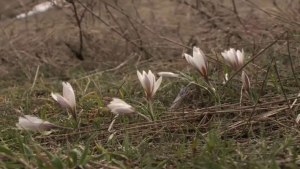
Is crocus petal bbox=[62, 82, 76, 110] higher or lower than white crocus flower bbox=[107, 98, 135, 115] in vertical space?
higher

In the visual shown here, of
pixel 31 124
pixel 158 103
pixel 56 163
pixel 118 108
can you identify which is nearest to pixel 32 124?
pixel 31 124

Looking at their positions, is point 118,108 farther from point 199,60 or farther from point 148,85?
point 199,60

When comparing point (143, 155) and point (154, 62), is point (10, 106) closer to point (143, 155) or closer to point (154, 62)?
point (143, 155)

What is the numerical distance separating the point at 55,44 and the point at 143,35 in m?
0.89

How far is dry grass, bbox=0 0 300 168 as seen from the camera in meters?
1.59

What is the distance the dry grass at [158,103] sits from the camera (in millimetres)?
1593

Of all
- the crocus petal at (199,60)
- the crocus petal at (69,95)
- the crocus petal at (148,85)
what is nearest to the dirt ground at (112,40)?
the crocus petal at (199,60)

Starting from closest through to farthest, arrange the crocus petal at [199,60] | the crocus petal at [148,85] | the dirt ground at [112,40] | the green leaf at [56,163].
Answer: the green leaf at [56,163], the crocus petal at [148,85], the crocus petal at [199,60], the dirt ground at [112,40]

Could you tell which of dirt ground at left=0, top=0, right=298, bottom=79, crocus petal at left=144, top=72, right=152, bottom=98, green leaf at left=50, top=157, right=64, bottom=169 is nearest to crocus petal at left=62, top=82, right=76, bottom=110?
crocus petal at left=144, top=72, right=152, bottom=98

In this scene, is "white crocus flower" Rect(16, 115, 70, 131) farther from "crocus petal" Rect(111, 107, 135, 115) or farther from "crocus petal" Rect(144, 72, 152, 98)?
"crocus petal" Rect(144, 72, 152, 98)

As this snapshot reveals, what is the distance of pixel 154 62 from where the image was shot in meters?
3.84

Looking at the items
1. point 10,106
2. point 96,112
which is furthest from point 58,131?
point 10,106

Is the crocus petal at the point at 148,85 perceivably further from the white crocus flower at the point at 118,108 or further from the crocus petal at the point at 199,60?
the crocus petal at the point at 199,60

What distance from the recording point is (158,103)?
8.04 ft
